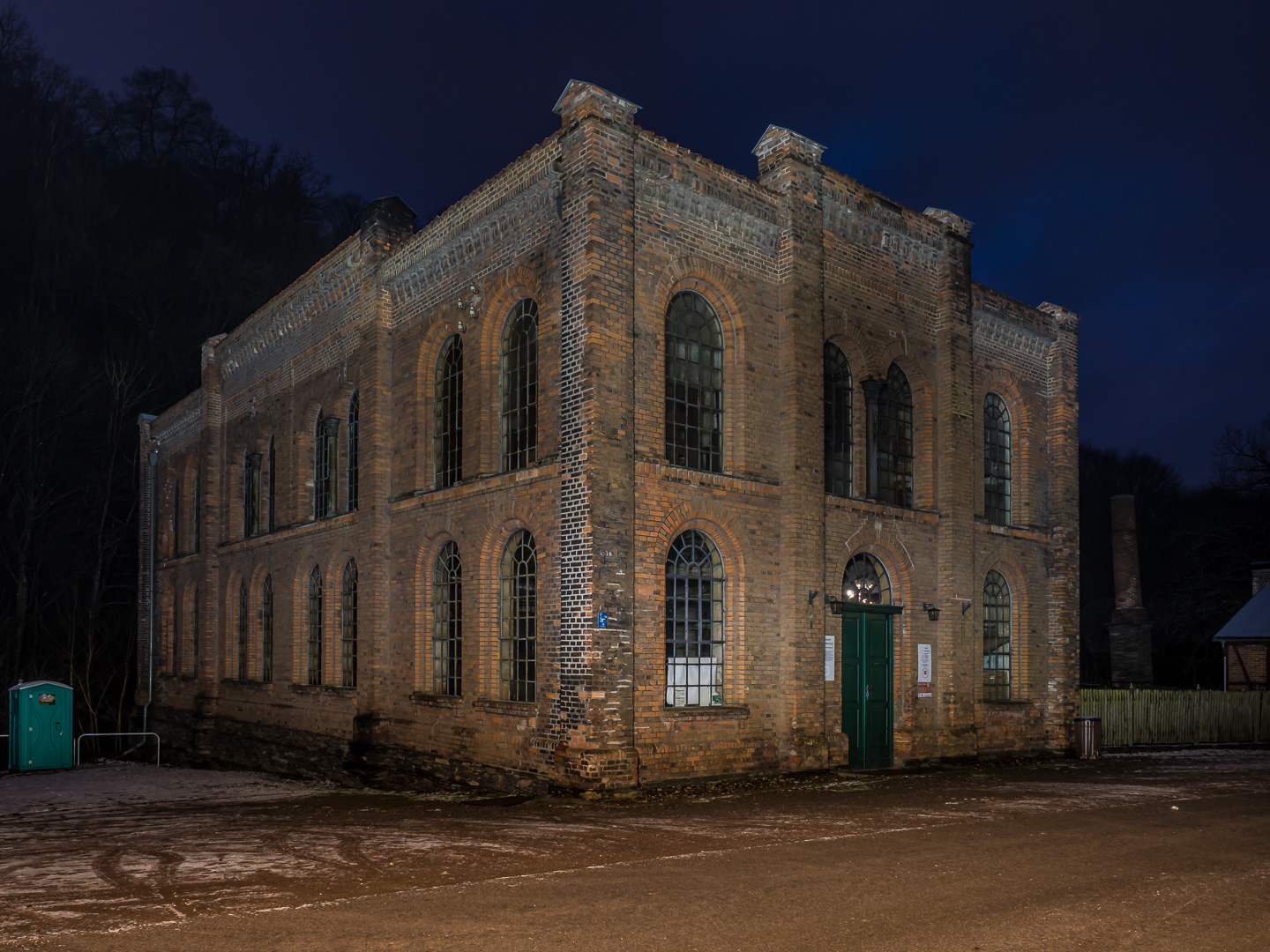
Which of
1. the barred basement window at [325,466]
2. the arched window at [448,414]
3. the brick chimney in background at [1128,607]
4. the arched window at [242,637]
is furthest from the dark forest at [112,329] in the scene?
the arched window at [448,414]

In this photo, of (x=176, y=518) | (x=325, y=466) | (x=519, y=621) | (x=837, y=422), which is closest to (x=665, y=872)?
(x=519, y=621)

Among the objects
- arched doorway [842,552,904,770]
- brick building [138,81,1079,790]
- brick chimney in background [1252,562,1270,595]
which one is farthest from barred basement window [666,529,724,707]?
brick chimney in background [1252,562,1270,595]

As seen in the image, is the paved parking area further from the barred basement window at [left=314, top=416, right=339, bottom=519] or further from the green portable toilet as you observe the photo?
the barred basement window at [left=314, top=416, right=339, bottom=519]

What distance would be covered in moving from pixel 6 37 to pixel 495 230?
3233 cm

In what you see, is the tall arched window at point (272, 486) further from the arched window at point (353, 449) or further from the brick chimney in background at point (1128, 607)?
the brick chimney in background at point (1128, 607)

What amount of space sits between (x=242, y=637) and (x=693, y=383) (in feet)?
43.4

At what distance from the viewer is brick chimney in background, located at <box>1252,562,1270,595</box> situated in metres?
29.9

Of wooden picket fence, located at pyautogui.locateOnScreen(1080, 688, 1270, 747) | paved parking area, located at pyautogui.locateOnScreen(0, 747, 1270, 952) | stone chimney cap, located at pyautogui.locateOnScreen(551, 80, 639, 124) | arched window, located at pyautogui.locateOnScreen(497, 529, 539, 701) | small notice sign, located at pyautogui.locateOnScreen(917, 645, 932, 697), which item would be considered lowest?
wooden picket fence, located at pyautogui.locateOnScreen(1080, 688, 1270, 747)

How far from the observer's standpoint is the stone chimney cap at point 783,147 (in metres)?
14.5

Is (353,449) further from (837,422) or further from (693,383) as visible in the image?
(837,422)

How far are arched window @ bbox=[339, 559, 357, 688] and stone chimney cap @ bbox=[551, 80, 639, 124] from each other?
8.79m

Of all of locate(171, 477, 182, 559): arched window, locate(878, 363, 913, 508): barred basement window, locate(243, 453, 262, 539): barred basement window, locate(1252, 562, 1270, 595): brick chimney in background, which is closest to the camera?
locate(878, 363, 913, 508): barred basement window

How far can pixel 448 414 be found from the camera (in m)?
15.8

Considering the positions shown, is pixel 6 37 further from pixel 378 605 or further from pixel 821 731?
pixel 821 731
